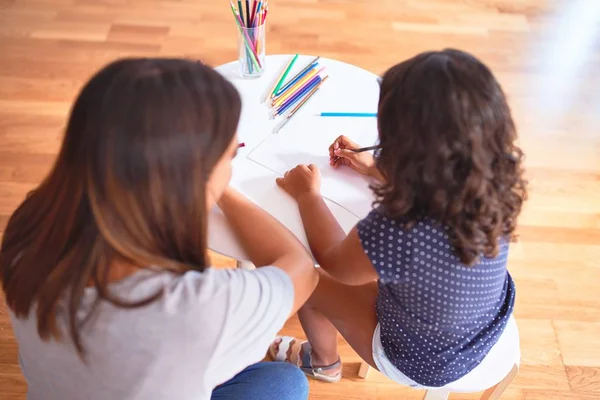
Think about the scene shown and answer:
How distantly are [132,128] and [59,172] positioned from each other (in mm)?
128

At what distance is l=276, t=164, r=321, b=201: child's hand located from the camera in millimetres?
989

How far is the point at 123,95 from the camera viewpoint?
1.98 ft

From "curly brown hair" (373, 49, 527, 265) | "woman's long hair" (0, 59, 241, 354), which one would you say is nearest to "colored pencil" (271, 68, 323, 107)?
"curly brown hair" (373, 49, 527, 265)

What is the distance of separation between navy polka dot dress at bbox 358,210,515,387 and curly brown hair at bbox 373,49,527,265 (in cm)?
3

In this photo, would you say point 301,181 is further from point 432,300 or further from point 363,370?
point 363,370

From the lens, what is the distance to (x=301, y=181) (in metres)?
1.00

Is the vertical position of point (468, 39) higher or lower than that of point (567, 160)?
higher

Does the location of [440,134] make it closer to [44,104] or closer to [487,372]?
[487,372]

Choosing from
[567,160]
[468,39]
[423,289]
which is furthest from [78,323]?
[468,39]

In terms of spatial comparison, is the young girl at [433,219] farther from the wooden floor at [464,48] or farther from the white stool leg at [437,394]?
the wooden floor at [464,48]

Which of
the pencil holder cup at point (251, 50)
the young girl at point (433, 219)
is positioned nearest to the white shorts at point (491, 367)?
the young girl at point (433, 219)

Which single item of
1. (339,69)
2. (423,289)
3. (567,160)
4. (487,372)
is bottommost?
(567,160)

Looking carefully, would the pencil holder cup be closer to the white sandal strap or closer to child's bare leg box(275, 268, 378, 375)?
child's bare leg box(275, 268, 378, 375)

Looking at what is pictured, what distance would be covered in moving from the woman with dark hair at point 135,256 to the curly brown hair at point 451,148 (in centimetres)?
23
